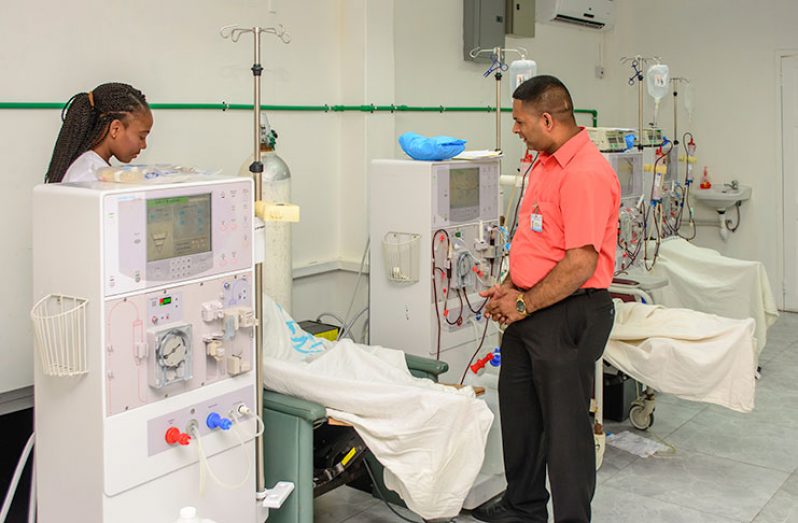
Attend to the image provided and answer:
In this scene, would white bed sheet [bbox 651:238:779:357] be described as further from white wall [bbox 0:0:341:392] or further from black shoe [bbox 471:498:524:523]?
black shoe [bbox 471:498:524:523]

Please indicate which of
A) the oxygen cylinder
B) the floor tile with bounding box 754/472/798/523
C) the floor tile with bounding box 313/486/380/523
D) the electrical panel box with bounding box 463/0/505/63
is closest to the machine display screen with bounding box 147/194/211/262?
the oxygen cylinder

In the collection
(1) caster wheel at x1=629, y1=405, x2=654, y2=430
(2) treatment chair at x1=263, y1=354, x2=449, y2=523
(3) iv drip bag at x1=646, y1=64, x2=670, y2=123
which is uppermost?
(3) iv drip bag at x1=646, y1=64, x2=670, y2=123

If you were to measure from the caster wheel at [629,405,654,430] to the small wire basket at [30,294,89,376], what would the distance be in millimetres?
2769

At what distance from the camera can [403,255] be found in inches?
133

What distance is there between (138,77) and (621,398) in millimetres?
2593

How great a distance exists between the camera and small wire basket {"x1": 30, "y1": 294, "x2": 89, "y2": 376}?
6.61 feet

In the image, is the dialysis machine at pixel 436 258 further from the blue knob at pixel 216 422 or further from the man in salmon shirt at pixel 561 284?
the blue knob at pixel 216 422

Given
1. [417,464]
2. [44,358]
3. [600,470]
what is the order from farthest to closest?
[600,470]
[417,464]
[44,358]

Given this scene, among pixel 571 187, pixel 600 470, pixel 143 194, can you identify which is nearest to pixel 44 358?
pixel 143 194

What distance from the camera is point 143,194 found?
2.06 m

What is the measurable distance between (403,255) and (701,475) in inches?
59.8

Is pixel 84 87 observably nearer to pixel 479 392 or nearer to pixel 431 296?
pixel 431 296

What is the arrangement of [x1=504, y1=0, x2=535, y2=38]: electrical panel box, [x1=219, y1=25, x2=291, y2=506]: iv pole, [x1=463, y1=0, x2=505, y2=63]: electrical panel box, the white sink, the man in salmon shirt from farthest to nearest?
1. the white sink
2. [x1=504, y1=0, x2=535, y2=38]: electrical panel box
3. [x1=463, y1=0, x2=505, y2=63]: electrical panel box
4. the man in salmon shirt
5. [x1=219, y1=25, x2=291, y2=506]: iv pole

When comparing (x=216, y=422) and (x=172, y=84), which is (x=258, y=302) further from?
(x=172, y=84)
